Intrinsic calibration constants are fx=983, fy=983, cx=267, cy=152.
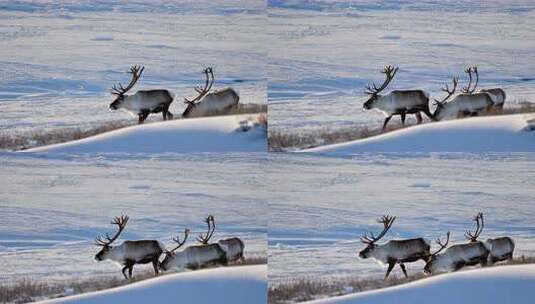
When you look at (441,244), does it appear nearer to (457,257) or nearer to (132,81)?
(457,257)

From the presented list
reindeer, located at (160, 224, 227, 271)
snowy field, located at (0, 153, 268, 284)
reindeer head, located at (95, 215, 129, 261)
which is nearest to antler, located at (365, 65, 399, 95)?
snowy field, located at (0, 153, 268, 284)

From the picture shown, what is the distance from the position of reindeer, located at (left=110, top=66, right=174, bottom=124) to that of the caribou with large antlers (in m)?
0.59

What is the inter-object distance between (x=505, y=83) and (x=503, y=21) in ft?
0.96

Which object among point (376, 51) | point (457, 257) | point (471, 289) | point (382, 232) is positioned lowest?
point (471, 289)

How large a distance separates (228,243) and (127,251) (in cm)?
47

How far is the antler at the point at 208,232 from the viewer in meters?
4.60

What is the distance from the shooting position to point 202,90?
15.1ft

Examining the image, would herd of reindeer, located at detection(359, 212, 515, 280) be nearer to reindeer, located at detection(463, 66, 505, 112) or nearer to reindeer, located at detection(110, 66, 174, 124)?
reindeer, located at detection(463, 66, 505, 112)

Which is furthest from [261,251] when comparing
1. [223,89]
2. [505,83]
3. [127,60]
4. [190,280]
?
[505,83]

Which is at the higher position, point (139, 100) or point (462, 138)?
point (139, 100)

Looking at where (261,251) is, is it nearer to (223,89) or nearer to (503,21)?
(223,89)

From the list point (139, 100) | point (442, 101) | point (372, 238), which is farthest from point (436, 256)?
point (139, 100)

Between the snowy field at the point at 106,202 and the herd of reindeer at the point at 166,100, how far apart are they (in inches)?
8.2

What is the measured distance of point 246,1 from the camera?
463cm
